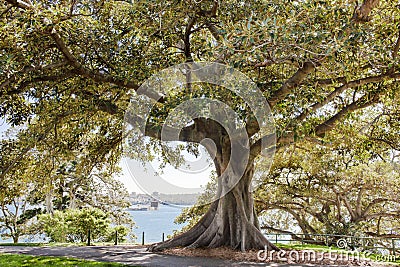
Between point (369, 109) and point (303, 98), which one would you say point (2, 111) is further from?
point (369, 109)

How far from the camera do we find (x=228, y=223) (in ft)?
35.9

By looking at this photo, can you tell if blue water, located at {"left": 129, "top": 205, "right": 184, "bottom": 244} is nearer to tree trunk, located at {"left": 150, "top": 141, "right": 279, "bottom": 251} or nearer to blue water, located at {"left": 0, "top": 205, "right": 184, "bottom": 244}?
blue water, located at {"left": 0, "top": 205, "right": 184, "bottom": 244}

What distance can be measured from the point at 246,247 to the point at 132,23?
683 centimetres

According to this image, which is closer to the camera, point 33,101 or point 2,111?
point 2,111

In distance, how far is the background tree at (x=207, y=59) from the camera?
627 cm

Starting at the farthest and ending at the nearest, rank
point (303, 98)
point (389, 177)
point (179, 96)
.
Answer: point (389, 177) → point (179, 96) → point (303, 98)

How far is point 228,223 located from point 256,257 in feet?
5.68

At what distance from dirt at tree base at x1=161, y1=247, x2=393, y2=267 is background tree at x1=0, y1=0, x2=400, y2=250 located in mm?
478

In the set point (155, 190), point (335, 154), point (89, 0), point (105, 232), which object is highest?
point (89, 0)

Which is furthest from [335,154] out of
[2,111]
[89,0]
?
[2,111]

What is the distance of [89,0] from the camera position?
8.65 metres
